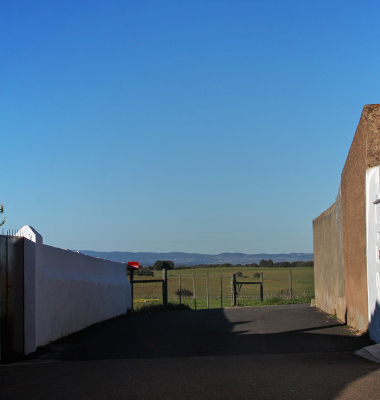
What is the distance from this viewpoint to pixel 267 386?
553cm

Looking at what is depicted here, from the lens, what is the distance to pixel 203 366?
6.94m

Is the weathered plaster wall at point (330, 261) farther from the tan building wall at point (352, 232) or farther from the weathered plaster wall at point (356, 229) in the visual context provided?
the weathered plaster wall at point (356, 229)

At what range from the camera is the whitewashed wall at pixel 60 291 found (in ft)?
28.7

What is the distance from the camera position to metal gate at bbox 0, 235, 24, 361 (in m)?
8.05

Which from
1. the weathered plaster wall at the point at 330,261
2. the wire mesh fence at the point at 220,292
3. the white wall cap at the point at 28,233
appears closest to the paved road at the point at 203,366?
the weathered plaster wall at the point at 330,261

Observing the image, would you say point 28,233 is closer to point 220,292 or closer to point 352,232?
point 352,232

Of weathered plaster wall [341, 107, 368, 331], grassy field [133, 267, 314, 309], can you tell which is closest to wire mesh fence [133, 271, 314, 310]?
grassy field [133, 267, 314, 309]

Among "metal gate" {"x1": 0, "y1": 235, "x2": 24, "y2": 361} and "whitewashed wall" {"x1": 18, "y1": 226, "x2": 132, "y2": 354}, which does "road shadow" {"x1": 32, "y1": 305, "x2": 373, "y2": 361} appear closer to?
"whitewashed wall" {"x1": 18, "y1": 226, "x2": 132, "y2": 354}

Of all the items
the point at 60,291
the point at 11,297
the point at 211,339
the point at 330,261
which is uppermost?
the point at 330,261

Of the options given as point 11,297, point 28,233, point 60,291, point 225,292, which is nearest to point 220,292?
point 225,292

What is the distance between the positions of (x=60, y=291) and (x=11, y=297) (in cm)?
242

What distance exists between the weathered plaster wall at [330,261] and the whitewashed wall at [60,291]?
645 centimetres

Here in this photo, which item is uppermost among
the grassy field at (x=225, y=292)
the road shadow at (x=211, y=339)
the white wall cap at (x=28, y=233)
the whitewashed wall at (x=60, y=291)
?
the white wall cap at (x=28, y=233)

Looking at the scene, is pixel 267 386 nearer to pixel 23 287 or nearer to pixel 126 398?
pixel 126 398
